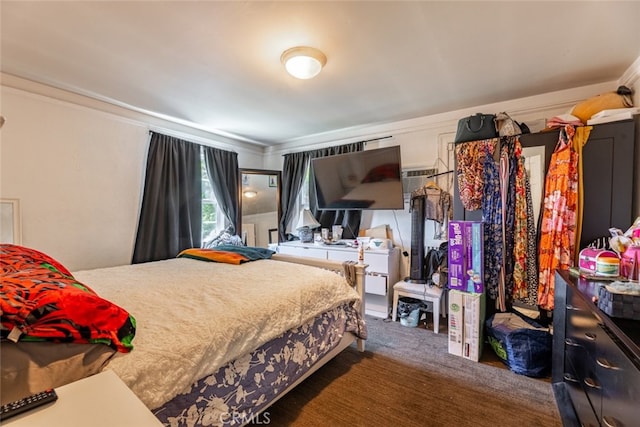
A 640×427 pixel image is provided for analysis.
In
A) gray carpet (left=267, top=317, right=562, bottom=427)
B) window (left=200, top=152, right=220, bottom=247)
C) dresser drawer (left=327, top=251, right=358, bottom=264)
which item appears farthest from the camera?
window (left=200, top=152, right=220, bottom=247)

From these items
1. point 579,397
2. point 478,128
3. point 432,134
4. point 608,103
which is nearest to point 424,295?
point 579,397

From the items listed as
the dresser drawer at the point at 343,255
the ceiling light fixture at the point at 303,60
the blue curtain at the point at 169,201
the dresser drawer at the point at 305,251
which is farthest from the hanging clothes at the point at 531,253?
the blue curtain at the point at 169,201

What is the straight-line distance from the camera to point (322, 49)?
6.41 ft

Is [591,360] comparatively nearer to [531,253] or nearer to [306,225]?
[531,253]

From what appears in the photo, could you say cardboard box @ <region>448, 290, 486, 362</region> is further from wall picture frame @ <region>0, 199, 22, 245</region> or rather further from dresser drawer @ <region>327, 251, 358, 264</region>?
wall picture frame @ <region>0, 199, 22, 245</region>

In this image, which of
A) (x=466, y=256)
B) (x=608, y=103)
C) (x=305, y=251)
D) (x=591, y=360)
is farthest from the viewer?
(x=305, y=251)

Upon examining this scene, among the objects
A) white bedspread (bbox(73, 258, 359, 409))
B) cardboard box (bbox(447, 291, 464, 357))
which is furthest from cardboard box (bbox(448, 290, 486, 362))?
white bedspread (bbox(73, 258, 359, 409))

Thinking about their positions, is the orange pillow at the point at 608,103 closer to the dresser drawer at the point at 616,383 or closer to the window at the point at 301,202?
the dresser drawer at the point at 616,383

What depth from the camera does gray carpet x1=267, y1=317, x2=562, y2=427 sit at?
5.57 feet

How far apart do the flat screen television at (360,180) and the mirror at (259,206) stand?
2.96 ft

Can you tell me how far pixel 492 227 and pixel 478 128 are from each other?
3.11ft

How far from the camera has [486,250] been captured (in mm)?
2586

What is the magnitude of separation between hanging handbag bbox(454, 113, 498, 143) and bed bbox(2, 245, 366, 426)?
1655 mm

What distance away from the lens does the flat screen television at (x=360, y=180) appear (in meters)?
3.34
